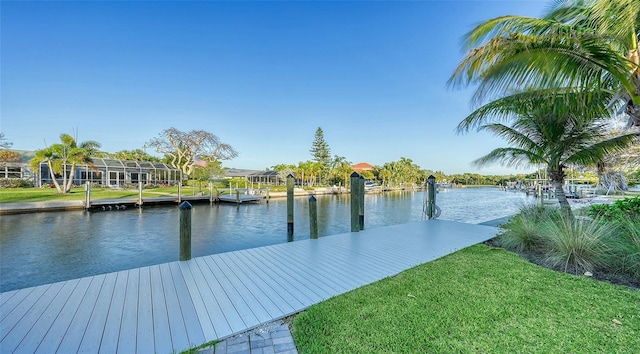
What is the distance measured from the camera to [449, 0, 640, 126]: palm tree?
2.63m

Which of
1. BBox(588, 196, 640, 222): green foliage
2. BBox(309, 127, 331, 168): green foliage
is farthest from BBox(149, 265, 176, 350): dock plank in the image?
BBox(309, 127, 331, 168): green foliage

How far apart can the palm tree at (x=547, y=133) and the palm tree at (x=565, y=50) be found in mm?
1028

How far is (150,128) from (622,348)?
3832 cm

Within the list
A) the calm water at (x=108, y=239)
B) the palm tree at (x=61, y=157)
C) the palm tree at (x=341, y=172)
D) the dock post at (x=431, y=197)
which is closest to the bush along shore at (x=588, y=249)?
the dock post at (x=431, y=197)

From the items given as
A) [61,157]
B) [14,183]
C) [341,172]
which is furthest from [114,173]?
[341,172]

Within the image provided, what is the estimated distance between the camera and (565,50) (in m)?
2.81

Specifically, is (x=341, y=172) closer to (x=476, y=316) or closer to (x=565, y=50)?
(x=565, y=50)

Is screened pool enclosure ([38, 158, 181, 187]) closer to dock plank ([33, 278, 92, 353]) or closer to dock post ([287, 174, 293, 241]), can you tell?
dock post ([287, 174, 293, 241])

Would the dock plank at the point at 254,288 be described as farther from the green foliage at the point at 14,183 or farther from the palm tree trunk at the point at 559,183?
the green foliage at the point at 14,183

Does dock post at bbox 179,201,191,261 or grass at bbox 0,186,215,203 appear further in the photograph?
grass at bbox 0,186,215,203

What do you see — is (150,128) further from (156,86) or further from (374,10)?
(374,10)

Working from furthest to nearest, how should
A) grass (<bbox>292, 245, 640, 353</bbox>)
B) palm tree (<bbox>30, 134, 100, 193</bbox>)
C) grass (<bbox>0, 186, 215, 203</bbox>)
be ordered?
palm tree (<bbox>30, 134, 100, 193</bbox>) → grass (<bbox>0, 186, 215, 203</bbox>) → grass (<bbox>292, 245, 640, 353</bbox>)

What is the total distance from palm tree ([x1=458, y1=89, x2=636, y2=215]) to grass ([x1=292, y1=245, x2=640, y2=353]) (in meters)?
2.99

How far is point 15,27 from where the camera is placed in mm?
6398
